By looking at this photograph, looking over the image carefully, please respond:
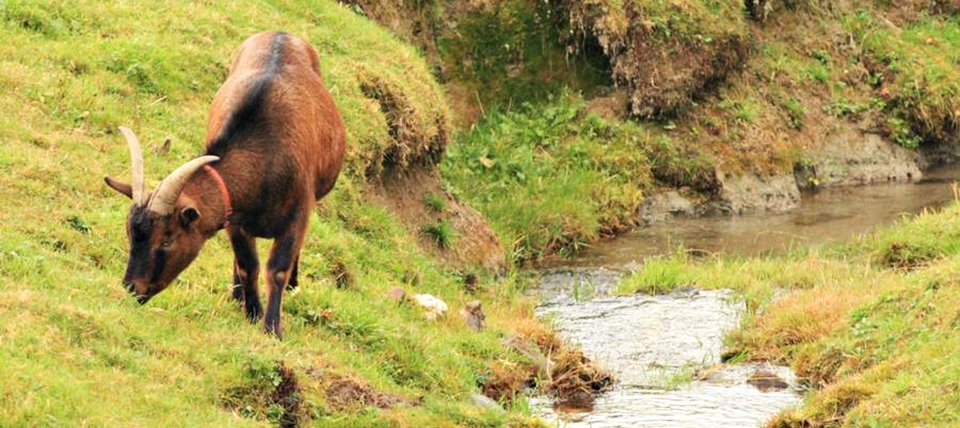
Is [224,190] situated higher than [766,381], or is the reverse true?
[224,190]

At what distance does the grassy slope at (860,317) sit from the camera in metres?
11.2

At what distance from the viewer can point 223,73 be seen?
16.0m

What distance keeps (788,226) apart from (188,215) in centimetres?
1190

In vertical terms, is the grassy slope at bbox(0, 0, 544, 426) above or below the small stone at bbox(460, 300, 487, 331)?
above

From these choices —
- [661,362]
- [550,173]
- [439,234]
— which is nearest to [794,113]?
[550,173]

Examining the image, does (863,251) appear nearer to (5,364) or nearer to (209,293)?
(209,293)

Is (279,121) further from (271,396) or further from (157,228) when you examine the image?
(271,396)

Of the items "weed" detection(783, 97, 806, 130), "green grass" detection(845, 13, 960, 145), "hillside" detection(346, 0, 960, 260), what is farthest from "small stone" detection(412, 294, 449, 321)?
"green grass" detection(845, 13, 960, 145)

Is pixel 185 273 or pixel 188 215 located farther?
pixel 185 273

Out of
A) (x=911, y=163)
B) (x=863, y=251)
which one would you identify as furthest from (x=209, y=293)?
(x=911, y=163)

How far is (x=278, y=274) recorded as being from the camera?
11008mm

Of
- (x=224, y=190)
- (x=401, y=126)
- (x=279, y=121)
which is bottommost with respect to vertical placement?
(x=401, y=126)

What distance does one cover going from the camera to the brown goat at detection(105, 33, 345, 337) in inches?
396

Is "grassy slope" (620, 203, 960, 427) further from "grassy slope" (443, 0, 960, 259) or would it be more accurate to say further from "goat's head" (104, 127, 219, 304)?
"goat's head" (104, 127, 219, 304)
